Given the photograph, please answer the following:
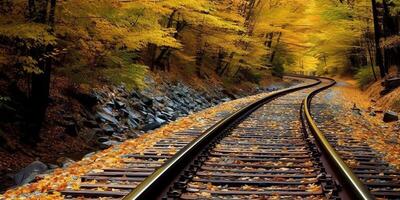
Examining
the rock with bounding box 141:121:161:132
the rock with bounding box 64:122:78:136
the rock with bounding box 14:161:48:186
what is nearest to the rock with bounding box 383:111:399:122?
the rock with bounding box 141:121:161:132

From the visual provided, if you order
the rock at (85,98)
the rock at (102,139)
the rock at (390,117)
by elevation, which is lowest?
the rock at (102,139)

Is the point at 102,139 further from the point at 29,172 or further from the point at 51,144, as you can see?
the point at 29,172

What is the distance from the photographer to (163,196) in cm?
516

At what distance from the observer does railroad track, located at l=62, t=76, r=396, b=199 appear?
5.34m

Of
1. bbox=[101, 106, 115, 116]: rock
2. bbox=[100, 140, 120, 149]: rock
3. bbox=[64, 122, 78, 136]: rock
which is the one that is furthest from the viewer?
bbox=[101, 106, 115, 116]: rock

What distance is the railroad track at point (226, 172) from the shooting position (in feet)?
17.5

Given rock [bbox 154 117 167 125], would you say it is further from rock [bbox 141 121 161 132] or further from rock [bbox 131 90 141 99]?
rock [bbox 131 90 141 99]

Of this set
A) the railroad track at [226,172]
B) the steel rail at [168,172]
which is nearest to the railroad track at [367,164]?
the railroad track at [226,172]

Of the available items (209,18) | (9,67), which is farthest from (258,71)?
(9,67)

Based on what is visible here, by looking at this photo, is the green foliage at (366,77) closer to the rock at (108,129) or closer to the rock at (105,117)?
the rock at (105,117)

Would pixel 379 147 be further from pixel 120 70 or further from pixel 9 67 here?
pixel 9 67

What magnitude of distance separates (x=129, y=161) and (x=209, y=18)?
1603cm

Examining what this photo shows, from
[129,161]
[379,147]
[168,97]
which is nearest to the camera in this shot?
[129,161]

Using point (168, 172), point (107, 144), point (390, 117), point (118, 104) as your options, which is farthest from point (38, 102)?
point (390, 117)
